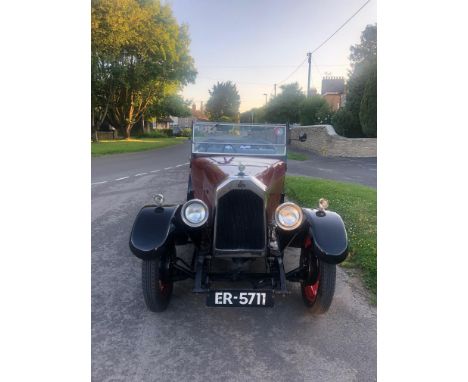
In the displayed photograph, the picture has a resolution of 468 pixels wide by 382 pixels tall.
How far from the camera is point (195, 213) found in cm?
268

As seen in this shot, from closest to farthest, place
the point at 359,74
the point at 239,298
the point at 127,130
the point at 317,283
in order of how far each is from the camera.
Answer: the point at 239,298 < the point at 317,283 < the point at 359,74 < the point at 127,130

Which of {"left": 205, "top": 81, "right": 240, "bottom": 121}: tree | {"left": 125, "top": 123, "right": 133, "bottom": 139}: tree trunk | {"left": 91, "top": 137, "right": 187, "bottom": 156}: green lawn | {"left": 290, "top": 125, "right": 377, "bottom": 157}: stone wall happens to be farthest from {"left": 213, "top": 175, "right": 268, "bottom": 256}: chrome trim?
{"left": 205, "top": 81, "right": 240, "bottom": 121}: tree

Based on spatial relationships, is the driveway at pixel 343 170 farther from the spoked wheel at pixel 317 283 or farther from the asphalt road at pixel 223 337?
the asphalt road at pixel 223 337

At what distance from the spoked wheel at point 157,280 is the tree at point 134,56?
14.7 metres

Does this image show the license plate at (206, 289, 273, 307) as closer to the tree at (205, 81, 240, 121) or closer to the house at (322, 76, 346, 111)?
the house at (322, 76, 346, 111)

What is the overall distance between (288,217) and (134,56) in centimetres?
2167

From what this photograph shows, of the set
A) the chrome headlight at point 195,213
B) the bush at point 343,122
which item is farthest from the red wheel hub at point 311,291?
the bush at point 343,122

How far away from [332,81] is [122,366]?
47.9 m

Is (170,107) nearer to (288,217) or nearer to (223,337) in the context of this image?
(288,217)

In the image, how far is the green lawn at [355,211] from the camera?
3.84 m

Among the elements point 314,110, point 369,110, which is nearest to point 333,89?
point 314,110

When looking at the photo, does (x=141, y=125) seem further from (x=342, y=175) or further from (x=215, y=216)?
(x=215, y=216)

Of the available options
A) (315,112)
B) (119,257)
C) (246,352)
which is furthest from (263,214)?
(315,112)

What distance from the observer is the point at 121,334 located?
8.38 ft
